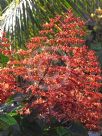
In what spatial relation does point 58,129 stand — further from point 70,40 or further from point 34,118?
point 70,40

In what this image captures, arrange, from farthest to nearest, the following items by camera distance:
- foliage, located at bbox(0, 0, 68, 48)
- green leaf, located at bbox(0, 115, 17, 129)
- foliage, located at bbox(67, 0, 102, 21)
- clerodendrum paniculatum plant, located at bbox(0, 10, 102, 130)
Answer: foliage, located at bbox(67, 0, 102, 21) < foliage, located at bbox(0, 0, 68, 48) < clerodendrum paniculatum plant, located at bbox(0, 10, 102, 130) < green leaf, located at bbox(0, 115, 17, 129)

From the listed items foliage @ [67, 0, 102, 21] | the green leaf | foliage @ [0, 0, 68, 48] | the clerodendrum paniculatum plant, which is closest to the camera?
the green leaf

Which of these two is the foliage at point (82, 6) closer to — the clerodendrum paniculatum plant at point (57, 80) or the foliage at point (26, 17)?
the foliage at point (26, 17)

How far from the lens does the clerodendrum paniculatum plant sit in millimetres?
3947

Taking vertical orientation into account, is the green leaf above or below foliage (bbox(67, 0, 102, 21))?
below

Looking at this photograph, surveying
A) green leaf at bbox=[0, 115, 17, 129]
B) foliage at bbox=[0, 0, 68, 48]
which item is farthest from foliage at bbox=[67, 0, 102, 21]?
green leaf at bbox=[0, 115, 17, 129]

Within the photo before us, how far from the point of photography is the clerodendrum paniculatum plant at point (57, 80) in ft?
13.0

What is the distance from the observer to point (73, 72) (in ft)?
13.2

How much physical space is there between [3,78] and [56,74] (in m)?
0.51

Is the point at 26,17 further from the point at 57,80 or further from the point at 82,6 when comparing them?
the point at 57,80

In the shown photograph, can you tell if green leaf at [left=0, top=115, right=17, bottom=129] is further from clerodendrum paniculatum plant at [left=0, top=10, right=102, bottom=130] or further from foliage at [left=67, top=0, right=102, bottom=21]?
foliage at [left=67, top=0, right=102, bottom=21]

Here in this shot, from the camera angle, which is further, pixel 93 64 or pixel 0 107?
pixel 93 64

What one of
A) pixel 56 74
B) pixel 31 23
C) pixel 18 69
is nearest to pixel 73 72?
pixel 56 74

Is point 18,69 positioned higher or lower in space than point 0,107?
higher
